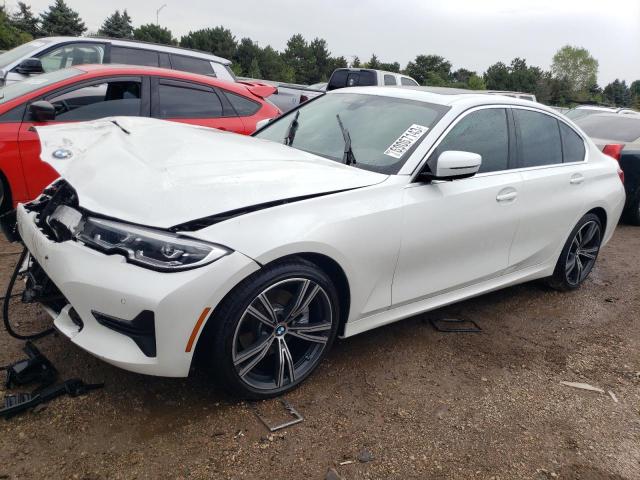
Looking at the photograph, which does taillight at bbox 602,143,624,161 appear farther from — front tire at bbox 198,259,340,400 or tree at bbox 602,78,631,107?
tree at bbox 602,78,631,107

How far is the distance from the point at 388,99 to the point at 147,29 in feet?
190

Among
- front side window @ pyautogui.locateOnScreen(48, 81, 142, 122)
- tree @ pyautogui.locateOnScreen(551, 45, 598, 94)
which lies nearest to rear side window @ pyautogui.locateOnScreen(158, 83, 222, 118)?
front side window @ pyautogui.locateOnScreen(48, 81, 142, 122)

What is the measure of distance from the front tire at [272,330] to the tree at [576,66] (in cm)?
11303

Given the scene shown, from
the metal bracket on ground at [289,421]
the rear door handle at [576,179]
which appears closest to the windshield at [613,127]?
the rear door handle at [576,179]

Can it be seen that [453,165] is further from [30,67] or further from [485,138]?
[30,67]

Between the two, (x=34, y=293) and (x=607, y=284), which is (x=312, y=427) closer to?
(x=34, y=293)

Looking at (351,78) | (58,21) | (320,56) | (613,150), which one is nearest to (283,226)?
(613,150)

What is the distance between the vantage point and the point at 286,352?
272 centimetres

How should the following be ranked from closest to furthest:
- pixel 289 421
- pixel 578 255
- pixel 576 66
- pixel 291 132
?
pixel 289 421, pixel 291 132, pixel 578 255, pixel 576 66

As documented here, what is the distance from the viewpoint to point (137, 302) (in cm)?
218

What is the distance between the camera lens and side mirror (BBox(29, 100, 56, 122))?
444 cm

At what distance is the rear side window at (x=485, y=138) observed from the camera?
332 cm

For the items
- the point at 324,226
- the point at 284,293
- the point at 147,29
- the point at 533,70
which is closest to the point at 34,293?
the point at 284,293

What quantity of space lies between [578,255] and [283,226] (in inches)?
127
